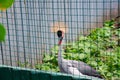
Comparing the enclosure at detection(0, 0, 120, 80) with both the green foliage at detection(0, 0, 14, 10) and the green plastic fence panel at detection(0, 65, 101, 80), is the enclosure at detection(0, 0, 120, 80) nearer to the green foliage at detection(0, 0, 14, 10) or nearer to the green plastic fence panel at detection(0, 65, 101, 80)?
A: the green plastic fence panel at detection(0, 65, 101, 80)

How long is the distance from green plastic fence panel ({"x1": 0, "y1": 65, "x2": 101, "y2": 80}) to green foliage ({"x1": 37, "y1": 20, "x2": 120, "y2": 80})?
86 centimetres

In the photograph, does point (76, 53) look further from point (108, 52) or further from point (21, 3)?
point (21, 3)

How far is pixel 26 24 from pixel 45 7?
368mm

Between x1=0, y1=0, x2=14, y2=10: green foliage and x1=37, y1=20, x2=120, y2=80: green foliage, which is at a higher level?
x1=0, y1=0, x2=14, y2=10: green foliage

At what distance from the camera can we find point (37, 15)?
326 cm

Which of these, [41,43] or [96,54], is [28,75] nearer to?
[41,43]

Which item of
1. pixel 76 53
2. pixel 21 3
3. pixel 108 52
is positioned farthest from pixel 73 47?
pixel 21 3

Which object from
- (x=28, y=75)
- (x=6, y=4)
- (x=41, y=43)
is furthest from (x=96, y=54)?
(x=6, y=4)

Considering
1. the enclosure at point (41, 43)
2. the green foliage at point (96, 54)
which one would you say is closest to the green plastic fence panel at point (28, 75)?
the enclosure at point (41, 43)

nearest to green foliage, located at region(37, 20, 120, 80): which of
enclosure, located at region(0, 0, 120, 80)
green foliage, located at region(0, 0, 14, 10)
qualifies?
enclosure, located at region(0, 0, 120, 80)

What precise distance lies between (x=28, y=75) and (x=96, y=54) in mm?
1526

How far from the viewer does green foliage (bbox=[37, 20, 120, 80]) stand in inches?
134

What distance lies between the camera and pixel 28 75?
257 cm

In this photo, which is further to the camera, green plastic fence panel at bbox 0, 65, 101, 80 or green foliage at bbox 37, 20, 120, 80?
green foliage at bbox 37, 20, 120, 80
